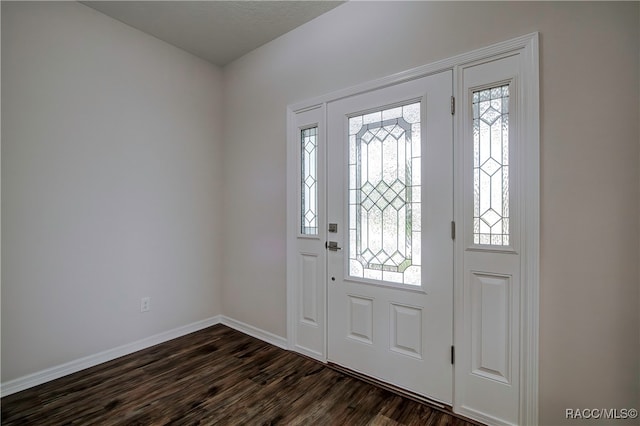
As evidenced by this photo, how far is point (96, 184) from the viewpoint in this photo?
2.46m

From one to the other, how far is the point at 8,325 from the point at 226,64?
9.59 ft

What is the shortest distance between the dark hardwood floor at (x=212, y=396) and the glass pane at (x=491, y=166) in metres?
1.16

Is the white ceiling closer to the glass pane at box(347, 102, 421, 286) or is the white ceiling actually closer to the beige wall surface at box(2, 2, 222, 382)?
the beige wall surface at box(2, 2, 222, 382)

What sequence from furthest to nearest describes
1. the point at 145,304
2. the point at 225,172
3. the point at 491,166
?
1. the point at 225,172
2. the point at 145,304
3. the point at 491,166

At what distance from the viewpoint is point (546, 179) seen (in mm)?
1592

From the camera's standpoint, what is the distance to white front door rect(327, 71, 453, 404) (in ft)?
6.28

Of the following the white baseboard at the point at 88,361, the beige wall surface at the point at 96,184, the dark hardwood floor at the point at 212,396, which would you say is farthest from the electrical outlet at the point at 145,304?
the dark hardwood floor at the point at 212,396

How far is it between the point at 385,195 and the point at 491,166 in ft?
2.23

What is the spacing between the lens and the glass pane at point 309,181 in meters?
2.58

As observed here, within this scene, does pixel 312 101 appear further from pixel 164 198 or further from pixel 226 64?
pixel 164 198

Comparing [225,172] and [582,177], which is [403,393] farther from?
[225,172]

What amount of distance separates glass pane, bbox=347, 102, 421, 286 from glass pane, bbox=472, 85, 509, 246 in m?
0.35

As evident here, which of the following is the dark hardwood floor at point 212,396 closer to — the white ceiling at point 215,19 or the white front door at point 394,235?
the white front door at point 394,235

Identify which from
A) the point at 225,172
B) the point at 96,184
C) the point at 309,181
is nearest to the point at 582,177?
the point at 309,181
